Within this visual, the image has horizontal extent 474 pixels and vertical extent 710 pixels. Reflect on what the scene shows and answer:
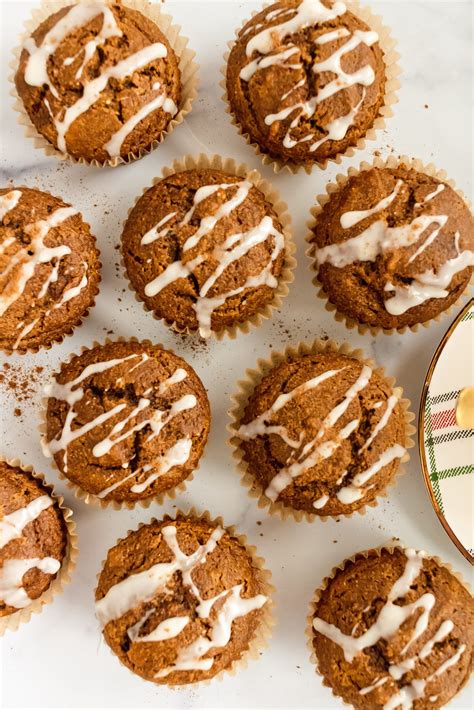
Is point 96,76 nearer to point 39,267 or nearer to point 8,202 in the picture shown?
point 8,202

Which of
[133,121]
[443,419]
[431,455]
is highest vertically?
[133,121]

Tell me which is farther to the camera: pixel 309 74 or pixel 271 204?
pixel 271 204

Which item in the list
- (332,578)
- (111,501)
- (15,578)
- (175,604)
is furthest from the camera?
(332,578)

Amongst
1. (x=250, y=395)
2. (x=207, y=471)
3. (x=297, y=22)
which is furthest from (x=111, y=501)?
(x=297, y=22)

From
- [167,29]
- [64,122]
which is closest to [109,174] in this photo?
[64,122]

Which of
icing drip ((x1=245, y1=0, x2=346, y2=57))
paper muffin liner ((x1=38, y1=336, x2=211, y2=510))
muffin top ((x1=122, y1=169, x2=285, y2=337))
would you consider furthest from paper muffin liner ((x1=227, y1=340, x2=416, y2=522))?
icing drip ((x1=245, y1=0, x2=346, y2=57))

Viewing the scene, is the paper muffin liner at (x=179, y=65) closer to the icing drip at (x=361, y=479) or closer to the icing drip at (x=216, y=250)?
the icing drip at (x=216, y=250)

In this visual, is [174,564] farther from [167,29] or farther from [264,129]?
[167,29]
